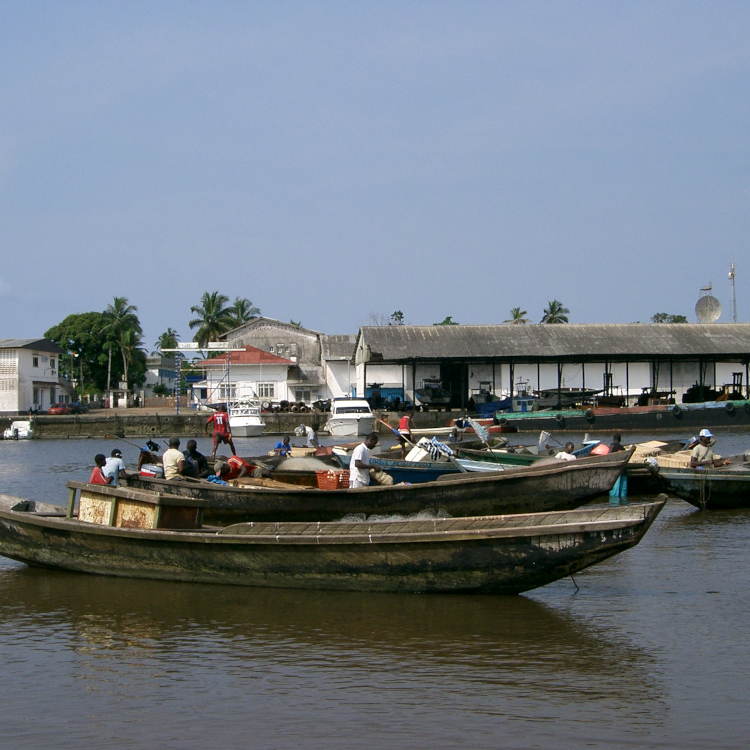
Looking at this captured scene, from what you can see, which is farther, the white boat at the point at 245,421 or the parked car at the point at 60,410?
the parked car at the point at 60,410

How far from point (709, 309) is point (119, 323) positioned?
4660cm

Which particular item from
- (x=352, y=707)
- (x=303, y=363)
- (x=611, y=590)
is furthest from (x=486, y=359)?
(x=352, y=707)

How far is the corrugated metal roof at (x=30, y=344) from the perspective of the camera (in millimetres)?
59719

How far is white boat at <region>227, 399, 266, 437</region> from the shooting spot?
157 feet

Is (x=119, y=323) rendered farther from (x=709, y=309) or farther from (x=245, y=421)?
(x=709, y=309)

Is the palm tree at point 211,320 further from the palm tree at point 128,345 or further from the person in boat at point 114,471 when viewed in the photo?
the person in boat at point 114,471

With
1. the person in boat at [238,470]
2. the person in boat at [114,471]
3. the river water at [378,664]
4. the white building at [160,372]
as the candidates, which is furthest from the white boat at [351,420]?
the white building at [160,372]

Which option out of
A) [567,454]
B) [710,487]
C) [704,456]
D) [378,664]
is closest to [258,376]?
[567,454]

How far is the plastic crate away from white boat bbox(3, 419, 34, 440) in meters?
41.2

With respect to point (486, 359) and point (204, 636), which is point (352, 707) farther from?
point (486, 359)

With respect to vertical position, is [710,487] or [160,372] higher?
[160,372]

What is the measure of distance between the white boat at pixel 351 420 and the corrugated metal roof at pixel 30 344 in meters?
26.3

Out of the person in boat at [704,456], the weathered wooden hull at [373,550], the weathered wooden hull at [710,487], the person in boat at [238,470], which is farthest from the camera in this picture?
the person in boat at [704,456]

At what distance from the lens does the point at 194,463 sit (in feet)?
48.4
